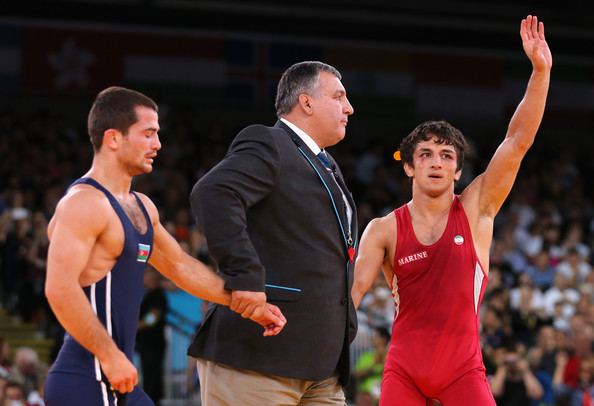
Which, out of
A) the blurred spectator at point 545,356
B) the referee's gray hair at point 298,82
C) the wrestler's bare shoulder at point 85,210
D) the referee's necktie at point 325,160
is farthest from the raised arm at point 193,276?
the blurred spectator at point 545,356

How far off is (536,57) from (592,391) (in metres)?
7.92

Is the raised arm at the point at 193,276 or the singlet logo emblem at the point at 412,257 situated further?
the singlet logo emblem at the point at 412,257

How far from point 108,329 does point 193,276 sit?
62 cm

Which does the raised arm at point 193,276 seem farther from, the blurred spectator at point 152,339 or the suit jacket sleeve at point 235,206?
the blurred spectator at point 152,339

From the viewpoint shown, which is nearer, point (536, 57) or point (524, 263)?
point (536, 57)

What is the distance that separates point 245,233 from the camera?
516 cm

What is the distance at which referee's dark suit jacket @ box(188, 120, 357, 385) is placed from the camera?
5371mm

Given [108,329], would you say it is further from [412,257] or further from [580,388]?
[580,388]

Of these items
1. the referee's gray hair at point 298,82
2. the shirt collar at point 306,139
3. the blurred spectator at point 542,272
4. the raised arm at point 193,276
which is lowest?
the raised arm at point 193,276

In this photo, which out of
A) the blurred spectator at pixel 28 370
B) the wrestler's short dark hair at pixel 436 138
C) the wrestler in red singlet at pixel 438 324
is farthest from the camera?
the blurred spectator at pixel 28 370

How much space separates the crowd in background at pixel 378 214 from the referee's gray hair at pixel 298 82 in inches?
255

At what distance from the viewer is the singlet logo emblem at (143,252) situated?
4930 mm

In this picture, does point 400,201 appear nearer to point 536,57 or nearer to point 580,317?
point 580,317

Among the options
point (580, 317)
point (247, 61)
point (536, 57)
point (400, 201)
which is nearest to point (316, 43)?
point (247, 61)
